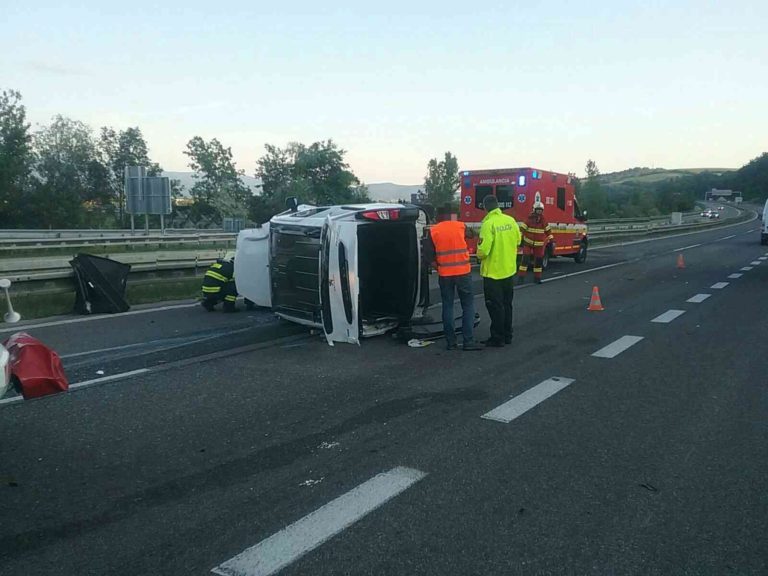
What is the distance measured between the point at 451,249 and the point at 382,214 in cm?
100

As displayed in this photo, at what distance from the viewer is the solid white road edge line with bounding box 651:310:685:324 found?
1019cm

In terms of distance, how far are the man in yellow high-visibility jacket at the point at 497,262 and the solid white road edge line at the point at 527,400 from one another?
1707mm

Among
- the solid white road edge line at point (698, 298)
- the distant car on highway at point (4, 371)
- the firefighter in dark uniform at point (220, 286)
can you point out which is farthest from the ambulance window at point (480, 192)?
the distant car on highway at point (4, 371)

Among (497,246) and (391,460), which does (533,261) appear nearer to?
(497,246)

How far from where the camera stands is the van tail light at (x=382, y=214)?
8.15 m

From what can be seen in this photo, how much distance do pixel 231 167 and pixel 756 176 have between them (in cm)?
13884

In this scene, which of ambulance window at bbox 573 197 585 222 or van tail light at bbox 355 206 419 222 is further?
ambulance window at bbox 573 197 585 222

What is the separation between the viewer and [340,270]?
307 inches

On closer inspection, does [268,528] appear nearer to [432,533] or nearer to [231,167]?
[432,533]

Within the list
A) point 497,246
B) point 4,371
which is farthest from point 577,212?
point 4,371

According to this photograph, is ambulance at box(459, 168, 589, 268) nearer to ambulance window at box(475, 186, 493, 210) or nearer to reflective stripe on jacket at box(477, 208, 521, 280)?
ambulance window at box(475, 186, 493, 210)

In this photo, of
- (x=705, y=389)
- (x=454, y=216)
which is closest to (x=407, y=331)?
(x=454, y=216)

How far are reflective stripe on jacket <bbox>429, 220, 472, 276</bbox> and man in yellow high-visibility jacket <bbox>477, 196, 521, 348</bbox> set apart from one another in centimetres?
24

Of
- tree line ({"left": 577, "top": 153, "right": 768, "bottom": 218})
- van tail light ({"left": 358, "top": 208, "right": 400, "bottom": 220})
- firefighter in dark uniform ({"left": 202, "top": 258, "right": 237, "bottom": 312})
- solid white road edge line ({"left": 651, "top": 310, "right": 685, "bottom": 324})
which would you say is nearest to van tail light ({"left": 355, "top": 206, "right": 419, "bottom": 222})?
van tail light ({"left": 358, "top": 208, "right": 400, "bottom": 220})
